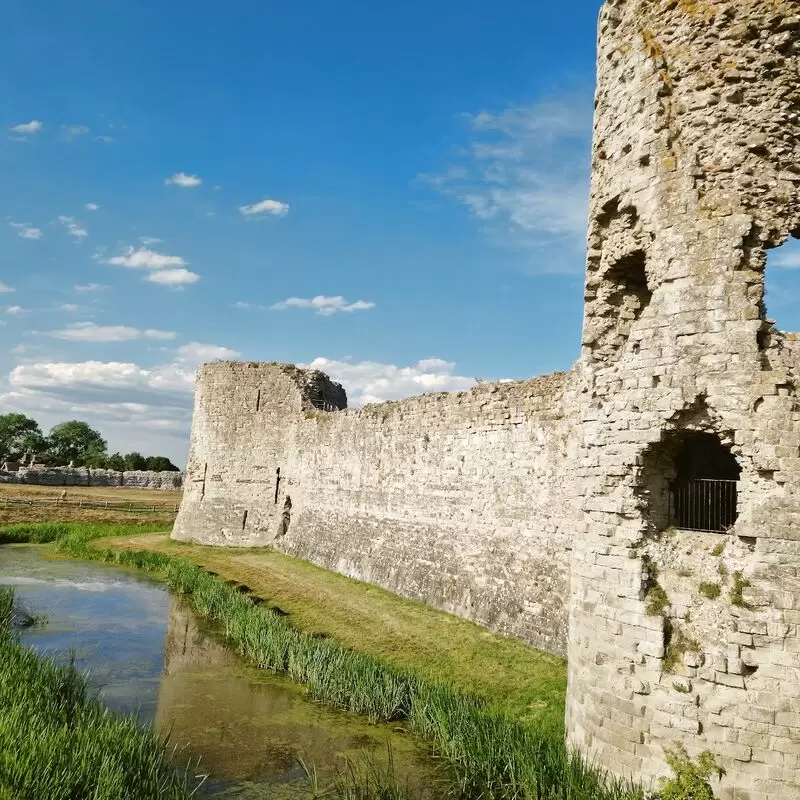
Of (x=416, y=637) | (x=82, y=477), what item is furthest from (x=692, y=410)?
(x=82, y=477)

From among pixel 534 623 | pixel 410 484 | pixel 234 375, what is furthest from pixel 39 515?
pixel 534 623

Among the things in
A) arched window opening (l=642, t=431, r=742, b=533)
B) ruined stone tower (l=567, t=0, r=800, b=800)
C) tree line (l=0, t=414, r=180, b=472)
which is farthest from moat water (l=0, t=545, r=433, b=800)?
tree line (l=0, t=414, r=180, b=472)

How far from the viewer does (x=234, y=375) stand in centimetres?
2536

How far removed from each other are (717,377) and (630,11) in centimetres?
375

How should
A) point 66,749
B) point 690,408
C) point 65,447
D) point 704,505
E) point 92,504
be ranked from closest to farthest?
point 66,749
point 690,408
point 704,505
point 92,504
point 65,447

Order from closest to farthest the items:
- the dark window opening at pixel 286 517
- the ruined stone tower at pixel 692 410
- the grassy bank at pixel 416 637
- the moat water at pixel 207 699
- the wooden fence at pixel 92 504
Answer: the ruined stone tower at pixel 692 410 → the moat water at pixel 207 699 → the grassy bank at pixel 416 637 → the dark window opening at pixel 286 517 → the wooden fence at pixel 92 504

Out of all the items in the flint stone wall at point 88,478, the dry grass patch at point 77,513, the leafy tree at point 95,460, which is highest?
the leafy tree at point 95,460

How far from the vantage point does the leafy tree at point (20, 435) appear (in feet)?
262

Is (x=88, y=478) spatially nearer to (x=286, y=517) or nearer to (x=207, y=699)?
(x=286, y=517)

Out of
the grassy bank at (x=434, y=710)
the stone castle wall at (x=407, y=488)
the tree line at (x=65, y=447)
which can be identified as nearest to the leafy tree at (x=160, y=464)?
the tree line at (x=65, y=447)

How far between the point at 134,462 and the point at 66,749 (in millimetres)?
74869

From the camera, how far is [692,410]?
6.01m

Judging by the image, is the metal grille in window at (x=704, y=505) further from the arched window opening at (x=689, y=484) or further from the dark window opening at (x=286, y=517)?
the dark window opening at (x=286, y=517)

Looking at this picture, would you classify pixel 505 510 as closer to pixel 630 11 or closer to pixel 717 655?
pixel 717 655
